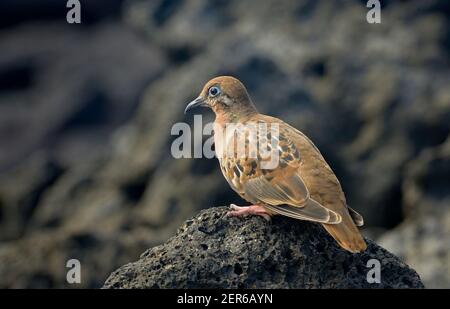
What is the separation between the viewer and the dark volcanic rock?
675cm

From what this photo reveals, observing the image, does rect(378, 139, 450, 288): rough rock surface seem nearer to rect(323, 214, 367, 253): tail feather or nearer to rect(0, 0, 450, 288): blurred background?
rect(0, 0, 450, 288): blurred background

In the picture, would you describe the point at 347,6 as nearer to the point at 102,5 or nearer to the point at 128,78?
the point at 128,78

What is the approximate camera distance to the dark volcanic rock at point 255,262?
675cm

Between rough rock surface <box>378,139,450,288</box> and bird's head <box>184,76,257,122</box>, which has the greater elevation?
bird's head <box>184,76,257,122</box>

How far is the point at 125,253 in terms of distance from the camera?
36.4 feet

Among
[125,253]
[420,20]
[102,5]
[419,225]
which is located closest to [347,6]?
[420,20]

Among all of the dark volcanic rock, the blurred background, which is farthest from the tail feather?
the blurred background

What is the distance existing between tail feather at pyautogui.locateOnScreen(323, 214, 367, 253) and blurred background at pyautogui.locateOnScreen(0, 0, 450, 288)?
15.0 feet

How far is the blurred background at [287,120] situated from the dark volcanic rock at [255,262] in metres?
3.93

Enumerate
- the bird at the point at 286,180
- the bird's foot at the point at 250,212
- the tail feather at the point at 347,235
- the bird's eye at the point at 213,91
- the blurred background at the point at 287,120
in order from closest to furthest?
the tail feather at the point at 347,235, the bird at the point at 286,180, the bird's foot at the point at 250,212, the bird's eye at the point at 213,91, the blurred background at the point at 287,120

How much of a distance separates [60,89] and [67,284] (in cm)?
982

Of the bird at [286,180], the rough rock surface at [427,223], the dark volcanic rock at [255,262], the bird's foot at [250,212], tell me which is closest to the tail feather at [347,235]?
the bird at [286,180]

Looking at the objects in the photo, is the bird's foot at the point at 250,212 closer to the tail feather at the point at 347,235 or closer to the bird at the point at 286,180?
the bird at the point at 286,180

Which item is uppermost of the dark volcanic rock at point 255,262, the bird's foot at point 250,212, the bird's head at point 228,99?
the bird's head at point 228,99
